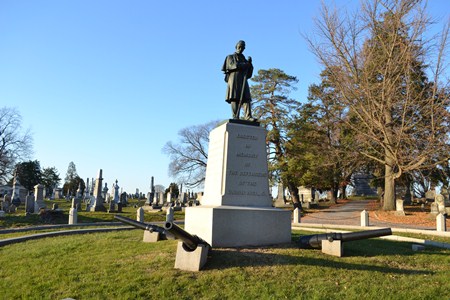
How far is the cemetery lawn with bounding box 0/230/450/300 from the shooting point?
5.20 m

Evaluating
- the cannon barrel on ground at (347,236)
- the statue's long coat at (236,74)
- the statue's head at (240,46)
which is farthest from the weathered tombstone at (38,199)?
the cannon barrel on ground at (347,236)

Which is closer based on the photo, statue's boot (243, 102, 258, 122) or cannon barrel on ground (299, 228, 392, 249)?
cannon barrel on ground (299, 228, 392, 249)

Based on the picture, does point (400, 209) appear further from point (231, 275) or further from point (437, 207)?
point (231, 275)

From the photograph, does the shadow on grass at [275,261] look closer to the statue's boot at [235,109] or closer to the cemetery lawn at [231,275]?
the cemetery lawn at [231,275]

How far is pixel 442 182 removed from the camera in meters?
36.8

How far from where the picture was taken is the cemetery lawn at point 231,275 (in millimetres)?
5195

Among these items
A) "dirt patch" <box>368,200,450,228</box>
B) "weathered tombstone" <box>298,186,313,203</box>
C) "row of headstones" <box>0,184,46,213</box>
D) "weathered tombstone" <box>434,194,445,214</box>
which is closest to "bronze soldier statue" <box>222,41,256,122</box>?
"dirt patch" <box>368,200,450,228</box>

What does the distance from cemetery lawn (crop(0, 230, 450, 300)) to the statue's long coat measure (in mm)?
4056

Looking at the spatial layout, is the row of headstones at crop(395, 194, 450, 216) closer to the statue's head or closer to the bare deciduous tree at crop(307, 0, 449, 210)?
the bare deciduous tree at crop(307, 0, 449, 210)

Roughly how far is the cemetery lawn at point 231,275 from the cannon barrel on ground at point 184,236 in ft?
1.45

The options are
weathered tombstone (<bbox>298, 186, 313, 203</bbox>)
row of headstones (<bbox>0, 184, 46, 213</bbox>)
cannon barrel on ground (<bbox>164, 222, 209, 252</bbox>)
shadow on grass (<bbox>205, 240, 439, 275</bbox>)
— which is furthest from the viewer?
weathered tombstone (<bbox>298, 186, 313, 203</bbox>)

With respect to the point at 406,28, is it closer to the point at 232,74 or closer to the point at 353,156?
the point at 353,156

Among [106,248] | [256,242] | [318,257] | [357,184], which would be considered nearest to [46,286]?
[106,248]

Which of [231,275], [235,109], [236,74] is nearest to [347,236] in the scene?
[231,275]
